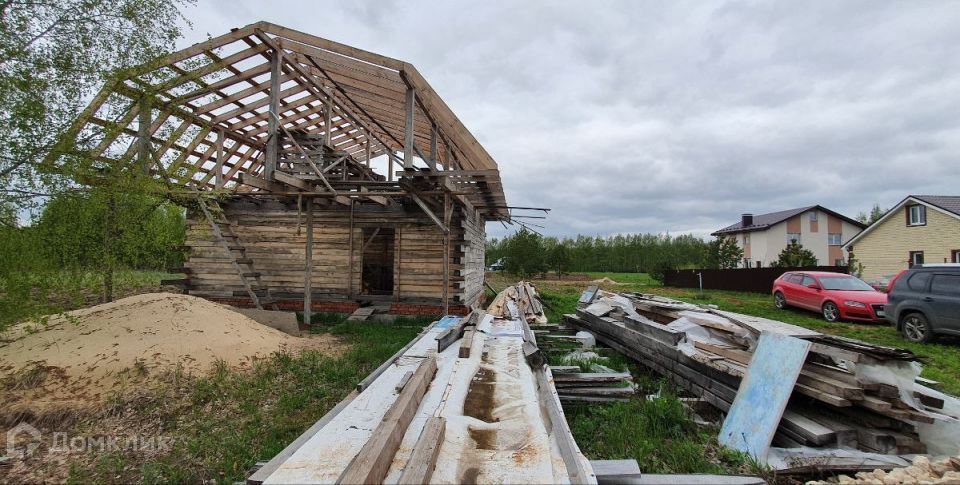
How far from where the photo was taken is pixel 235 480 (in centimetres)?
348

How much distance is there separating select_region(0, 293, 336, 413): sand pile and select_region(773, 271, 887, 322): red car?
14.0 m

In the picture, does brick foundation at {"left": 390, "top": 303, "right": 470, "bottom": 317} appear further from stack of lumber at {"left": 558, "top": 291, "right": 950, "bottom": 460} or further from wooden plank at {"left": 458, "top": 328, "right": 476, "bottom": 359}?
stack of lumber at {"left": 558, "top": 291, "right": 950, "bottom": 460}

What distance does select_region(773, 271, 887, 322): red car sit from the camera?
36.8 ft

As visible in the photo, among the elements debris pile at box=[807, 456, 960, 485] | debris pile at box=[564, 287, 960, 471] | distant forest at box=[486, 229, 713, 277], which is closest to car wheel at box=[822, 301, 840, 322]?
debris pile at box=[564, 287, 960, 471]

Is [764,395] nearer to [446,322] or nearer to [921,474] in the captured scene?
[921,474]

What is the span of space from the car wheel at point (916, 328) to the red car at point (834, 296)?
2372 mm

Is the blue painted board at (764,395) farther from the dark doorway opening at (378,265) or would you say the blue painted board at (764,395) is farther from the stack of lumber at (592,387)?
the dark doorway opening at (378,265)

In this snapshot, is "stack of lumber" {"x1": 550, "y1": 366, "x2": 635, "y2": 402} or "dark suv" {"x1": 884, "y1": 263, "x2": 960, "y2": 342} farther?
"dark suv" {"x1": 884, "y1": 263, "x2": 960, "y2": 342}

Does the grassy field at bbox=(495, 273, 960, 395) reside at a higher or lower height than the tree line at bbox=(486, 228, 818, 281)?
lower

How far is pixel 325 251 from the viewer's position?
12.3 meters

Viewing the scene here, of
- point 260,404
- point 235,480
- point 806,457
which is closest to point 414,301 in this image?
point 260,404

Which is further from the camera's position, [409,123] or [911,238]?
[911,238]

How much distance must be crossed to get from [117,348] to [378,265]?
936cm

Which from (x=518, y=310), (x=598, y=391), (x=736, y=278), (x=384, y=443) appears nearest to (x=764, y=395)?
(x=598, y=391)
